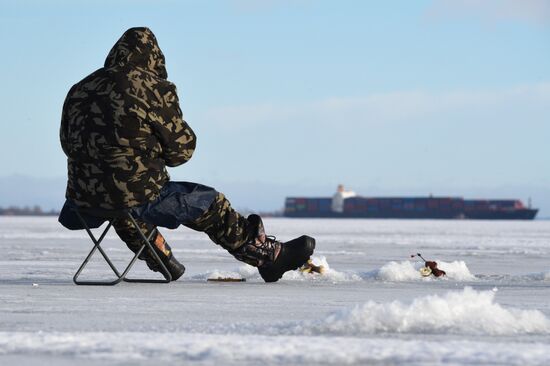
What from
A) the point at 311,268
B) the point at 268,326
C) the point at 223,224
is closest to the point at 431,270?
the point at 311,268

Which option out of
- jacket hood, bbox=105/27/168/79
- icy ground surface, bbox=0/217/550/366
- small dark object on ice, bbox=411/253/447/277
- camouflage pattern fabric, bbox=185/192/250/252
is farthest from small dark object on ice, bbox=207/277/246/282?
jacket hood, bbox=105/27/168/79

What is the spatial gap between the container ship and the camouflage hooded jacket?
355 ft

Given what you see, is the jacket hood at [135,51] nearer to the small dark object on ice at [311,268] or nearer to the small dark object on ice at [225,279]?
the small dark object on ice at [225,279]

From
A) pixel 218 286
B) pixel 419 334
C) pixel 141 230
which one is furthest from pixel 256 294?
pixel 419 334

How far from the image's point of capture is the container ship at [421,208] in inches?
4476

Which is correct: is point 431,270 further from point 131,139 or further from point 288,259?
point 131,139

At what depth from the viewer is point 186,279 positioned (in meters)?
6.58

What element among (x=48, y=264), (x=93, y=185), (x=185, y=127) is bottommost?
(x=48, y=264)

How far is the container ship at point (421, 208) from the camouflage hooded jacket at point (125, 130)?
108156 mm

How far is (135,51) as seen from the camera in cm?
577

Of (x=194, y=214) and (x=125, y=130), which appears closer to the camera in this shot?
(x=125, y=130)

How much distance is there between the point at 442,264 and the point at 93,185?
94.9 inches

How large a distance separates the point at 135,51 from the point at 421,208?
4283 inches

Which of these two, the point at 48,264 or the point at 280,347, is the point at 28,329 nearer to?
the point at 280,347
